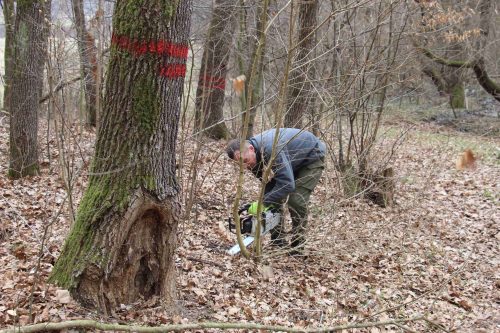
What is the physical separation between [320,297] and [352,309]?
0.33 m

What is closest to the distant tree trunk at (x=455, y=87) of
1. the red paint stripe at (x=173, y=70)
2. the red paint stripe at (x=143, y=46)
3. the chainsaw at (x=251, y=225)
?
the chainsaw at (x=251, y=225)

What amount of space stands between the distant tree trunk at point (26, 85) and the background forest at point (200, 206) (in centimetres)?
3

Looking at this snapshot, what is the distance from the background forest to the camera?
3.42m

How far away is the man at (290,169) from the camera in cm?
527

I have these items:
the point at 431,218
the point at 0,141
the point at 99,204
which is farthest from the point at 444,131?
the point at 99,204

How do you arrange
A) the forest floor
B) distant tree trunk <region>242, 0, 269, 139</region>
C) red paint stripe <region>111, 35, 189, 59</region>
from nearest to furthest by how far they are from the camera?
red paint stripe <region>111, 35, 189, 59</region>
the forest floor
distant tree trunk <region>242, 0, 269, 139</region>

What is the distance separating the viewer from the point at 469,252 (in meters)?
6.87

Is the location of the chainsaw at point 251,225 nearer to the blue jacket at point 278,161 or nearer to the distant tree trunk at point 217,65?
the blue jacket at point 278,161

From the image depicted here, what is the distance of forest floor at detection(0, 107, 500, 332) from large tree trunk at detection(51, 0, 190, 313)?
0.21m

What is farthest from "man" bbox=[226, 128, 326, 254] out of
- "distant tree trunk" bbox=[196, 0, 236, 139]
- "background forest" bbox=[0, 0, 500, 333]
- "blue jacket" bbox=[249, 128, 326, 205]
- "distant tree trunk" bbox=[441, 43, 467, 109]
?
"distant tree trunk" bbox=[441, 43, 467, 109]

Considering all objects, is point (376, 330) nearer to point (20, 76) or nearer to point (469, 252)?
point (469, 252)

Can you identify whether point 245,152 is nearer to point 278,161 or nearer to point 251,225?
point 278,161

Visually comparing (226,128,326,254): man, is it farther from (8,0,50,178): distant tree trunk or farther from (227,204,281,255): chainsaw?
(8,0,50,178): distant tree trunk

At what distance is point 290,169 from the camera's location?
5.34m
